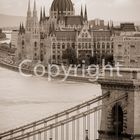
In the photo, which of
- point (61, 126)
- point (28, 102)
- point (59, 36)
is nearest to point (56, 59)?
point (59, 36)

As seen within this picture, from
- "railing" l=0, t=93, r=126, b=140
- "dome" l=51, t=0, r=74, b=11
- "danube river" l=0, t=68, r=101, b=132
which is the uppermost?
"dome" l=51, t=0, r=74, b=11

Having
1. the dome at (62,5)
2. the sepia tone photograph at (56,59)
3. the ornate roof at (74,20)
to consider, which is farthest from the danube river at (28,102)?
the dome at (62,5)

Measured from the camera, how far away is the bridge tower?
2.64 meters

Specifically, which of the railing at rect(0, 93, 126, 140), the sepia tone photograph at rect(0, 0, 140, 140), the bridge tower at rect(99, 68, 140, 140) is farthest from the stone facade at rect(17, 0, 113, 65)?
the bridge tower at rect(99, 68, 140, 140)

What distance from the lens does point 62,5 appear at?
79.0ft

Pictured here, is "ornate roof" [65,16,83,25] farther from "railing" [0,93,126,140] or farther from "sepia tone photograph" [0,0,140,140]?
"railing" [0,93,126,140]

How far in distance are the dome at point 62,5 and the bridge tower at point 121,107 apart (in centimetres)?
2114

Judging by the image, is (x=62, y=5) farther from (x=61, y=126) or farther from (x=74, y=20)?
(x=61, y=126)

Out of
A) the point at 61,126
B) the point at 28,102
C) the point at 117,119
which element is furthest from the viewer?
the point at 28,102

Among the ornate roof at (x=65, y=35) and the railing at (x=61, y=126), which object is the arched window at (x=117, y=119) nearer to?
the railing at (x=61, y=126)

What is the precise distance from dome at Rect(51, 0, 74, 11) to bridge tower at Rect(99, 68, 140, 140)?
21.1 m

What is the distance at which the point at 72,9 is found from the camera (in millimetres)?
24250

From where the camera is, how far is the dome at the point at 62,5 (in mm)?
23812

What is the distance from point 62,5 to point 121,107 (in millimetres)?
21513
